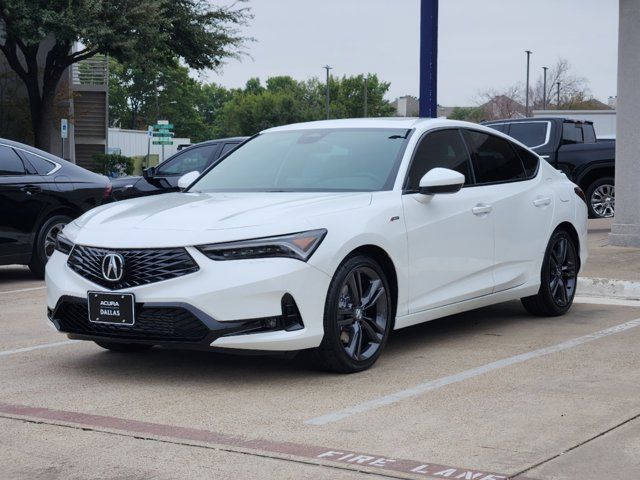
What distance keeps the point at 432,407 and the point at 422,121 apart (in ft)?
8.83

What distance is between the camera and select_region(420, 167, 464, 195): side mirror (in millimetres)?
7172

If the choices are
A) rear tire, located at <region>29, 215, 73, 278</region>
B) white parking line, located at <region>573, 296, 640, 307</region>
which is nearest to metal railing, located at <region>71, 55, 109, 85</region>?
rear tire, located at <region>29, 215, 73, 278</region>

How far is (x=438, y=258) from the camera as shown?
7.41 meters

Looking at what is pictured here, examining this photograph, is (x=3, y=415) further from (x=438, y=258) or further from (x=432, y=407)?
(x=438, y=258)

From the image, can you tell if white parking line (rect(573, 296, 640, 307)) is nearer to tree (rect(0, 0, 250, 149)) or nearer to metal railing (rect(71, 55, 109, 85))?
tree (rect(0, 0, 250, 149))

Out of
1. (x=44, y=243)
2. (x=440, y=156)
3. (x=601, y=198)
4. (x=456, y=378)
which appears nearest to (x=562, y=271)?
(x=440, y=156)

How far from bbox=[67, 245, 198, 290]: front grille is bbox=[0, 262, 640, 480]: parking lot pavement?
24.3 inches

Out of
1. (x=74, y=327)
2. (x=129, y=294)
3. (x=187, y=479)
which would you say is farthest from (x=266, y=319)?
(x=187, y=479)

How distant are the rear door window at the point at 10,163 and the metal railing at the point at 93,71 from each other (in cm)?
3407

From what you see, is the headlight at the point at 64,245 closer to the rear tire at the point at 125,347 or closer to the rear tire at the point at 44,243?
the rear tire at the point at 125,347

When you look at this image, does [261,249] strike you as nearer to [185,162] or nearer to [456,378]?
[456,378]

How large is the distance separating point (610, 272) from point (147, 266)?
6468 millimetres

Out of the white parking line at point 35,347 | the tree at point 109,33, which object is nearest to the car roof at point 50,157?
the white parking line at point 35,347

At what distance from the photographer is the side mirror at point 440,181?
7.17 meters
